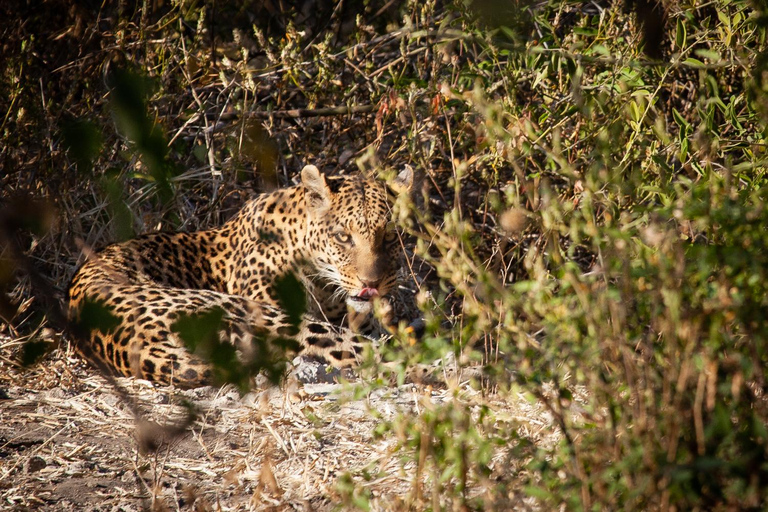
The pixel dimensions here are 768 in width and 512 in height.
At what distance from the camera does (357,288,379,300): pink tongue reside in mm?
5527

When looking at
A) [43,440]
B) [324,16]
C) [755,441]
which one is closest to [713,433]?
[755,441]

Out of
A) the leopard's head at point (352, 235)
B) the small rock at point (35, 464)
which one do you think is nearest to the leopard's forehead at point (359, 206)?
the leopard's head at point (352, 235)

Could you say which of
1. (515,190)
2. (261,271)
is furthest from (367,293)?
(515,190)

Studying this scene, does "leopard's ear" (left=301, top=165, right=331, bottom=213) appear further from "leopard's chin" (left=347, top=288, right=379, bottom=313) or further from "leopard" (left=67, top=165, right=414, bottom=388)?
"leopard's chin" (left=347, top=288, right=379, bottom=313)

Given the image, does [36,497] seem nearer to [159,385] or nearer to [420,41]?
[159,385]

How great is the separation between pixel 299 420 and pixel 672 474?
2.45m

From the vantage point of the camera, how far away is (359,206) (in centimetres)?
557

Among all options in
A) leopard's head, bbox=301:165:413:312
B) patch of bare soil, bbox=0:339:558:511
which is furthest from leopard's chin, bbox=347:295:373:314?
patch of bare soil, bbox=0:339:558:511

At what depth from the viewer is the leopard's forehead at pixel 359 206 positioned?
5520 millimetres

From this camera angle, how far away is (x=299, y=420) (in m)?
4.30

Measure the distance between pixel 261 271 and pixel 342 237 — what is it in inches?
21.4

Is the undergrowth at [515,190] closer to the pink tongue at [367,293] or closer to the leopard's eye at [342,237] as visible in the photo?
the pink tongue at [367,293]

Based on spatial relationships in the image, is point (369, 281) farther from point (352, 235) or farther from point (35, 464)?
point (35, 464)

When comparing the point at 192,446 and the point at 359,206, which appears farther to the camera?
the point at 359,206
